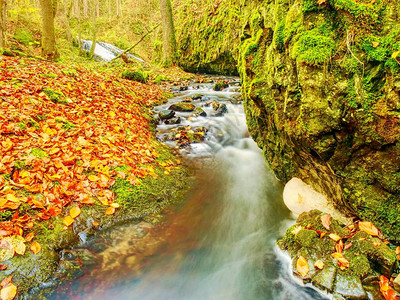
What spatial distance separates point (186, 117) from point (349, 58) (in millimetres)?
5681

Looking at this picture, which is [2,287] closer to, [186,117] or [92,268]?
[92,268]

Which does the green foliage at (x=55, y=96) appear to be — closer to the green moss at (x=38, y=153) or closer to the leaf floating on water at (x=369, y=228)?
the green moss at (x=38, y=153)

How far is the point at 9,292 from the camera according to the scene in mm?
2289

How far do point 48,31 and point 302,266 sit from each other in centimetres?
1099

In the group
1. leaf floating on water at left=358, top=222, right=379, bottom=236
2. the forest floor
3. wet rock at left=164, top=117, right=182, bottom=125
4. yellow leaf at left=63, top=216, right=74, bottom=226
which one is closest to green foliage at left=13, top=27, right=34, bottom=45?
the forest floor

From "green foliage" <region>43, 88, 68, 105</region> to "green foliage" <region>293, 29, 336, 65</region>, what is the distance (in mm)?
4930

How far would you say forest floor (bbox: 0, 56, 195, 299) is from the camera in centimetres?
282

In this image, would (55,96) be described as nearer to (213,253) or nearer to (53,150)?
(53,150)

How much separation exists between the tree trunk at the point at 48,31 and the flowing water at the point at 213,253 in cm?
808

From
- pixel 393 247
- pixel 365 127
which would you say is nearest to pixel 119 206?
pixel 365 127

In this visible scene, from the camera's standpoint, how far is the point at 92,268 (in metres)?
2.87

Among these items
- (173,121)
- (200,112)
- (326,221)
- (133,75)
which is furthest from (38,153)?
(133,75)

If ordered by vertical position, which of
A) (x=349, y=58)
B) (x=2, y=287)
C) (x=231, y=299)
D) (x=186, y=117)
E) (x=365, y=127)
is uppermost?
(x=349, y=58)

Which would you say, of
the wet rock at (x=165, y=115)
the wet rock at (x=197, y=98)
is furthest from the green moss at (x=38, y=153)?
the wet rock at (x=197, y=98)
